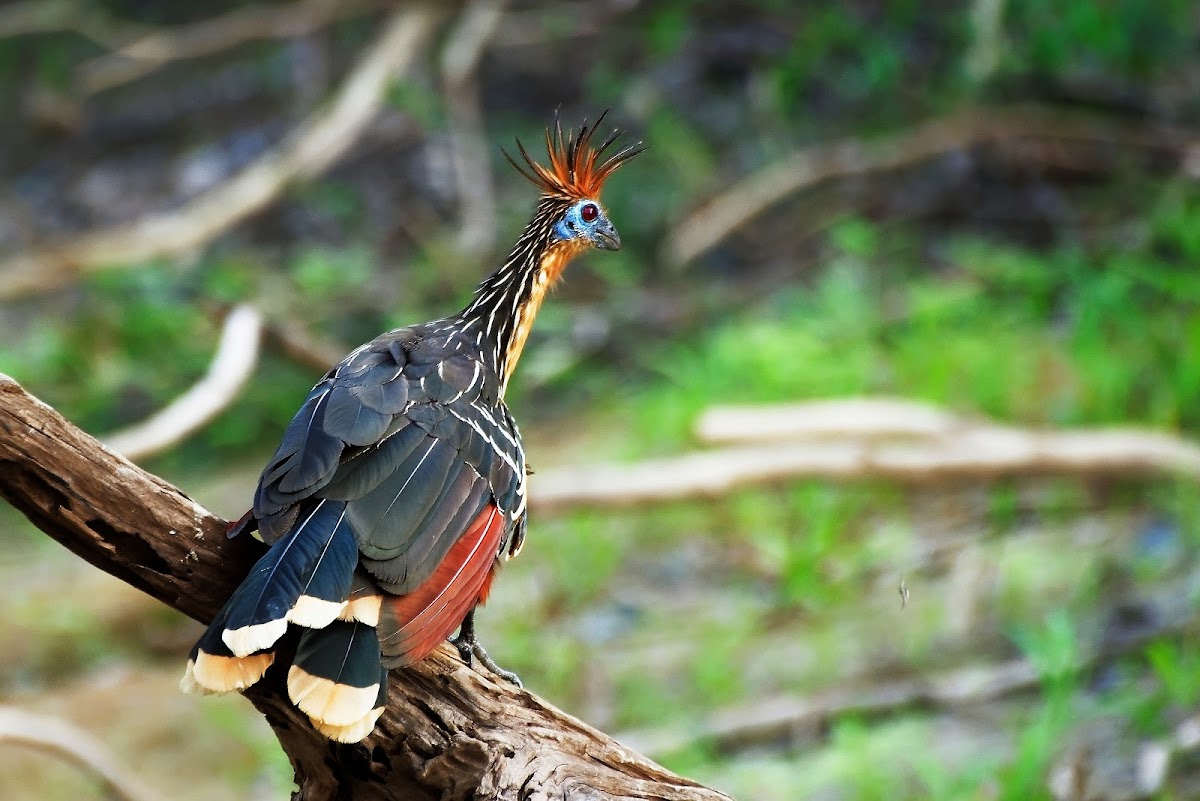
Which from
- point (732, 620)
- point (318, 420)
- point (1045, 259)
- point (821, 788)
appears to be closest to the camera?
point (318, 420)

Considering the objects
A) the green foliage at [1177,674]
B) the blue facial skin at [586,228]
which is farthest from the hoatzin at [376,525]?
the green foliage at [1177,674]

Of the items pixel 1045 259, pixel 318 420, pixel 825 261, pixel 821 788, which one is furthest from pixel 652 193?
pixel 318 420

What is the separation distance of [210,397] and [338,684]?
2446mm

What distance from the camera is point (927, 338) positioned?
575 centimetres

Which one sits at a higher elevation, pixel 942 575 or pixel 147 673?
pixel 942 575

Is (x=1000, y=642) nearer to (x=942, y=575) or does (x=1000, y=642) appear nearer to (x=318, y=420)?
(x=942, y=575)

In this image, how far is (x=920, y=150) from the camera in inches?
267

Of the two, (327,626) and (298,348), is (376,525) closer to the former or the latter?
(327,626)

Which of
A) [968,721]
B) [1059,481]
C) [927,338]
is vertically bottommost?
[968,721]

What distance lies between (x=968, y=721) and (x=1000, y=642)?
0.45 m

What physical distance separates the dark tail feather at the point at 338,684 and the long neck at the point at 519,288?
978 millimetres

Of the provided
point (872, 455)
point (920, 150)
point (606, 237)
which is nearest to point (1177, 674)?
point (872, 455)

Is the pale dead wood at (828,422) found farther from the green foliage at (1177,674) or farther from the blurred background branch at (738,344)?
the green foliage at (1177,674)

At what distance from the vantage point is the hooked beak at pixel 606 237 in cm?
292
